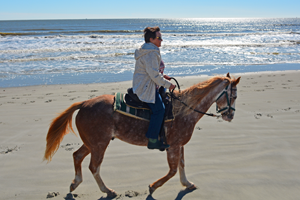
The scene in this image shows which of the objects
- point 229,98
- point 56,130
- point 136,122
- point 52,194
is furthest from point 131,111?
point 52,194

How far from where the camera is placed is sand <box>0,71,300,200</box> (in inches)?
150

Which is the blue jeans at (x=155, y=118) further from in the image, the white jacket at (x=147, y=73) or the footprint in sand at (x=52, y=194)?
the footprint in sand at (x=52, y=194)

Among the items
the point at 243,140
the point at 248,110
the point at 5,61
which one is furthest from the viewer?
the point at 5,61

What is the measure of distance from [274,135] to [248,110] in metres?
1.88

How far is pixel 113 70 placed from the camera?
583 inches

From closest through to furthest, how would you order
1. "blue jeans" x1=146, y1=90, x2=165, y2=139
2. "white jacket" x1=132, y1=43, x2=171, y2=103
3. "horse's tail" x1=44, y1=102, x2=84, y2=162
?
"white jacket" x1=132, y1=43, x2=171, y2=103 → "blue jeans" x1=146, y1=90, x2=165, y2=139 → "horse's tail" x1=44, y1=102, x2=84, y2=162

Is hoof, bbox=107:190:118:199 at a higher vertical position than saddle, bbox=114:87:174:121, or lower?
lower

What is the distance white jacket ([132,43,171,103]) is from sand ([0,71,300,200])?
1652 millimetres

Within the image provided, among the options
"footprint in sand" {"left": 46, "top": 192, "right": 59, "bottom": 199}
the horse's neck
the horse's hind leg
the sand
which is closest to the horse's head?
the horse's neck

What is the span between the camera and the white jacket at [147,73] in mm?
3191

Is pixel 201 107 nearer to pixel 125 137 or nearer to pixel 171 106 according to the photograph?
pixel 171 106

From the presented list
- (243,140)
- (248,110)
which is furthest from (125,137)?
(248,110)

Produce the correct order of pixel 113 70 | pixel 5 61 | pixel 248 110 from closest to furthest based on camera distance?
pixel 248 110
pixel 113 70
pixel 5 61

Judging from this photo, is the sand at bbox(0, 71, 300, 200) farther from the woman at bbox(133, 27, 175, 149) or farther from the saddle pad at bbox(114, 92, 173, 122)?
the saddle pad at bbox(114, 92, 173, 122)
